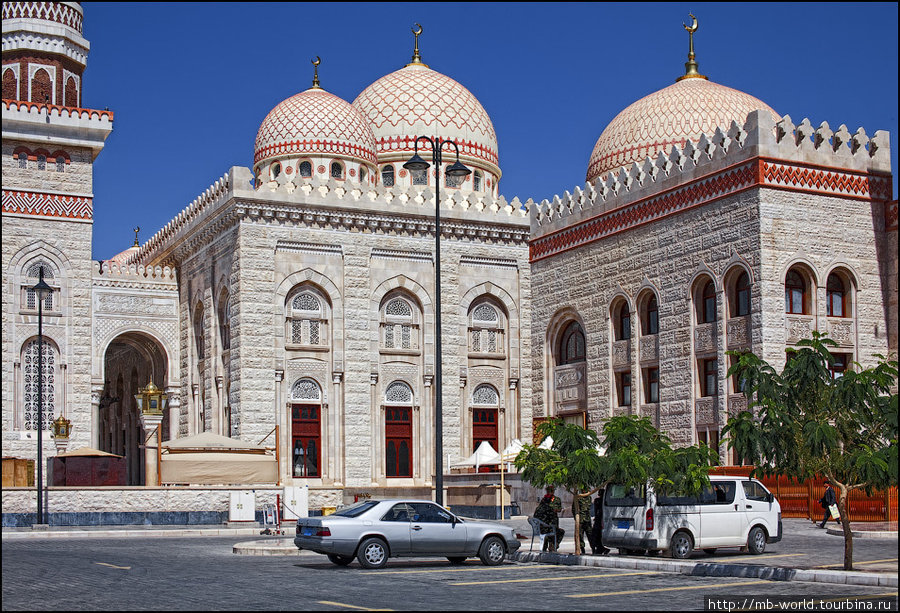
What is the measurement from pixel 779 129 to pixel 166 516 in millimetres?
17893

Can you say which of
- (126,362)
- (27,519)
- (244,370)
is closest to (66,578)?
(27,519)

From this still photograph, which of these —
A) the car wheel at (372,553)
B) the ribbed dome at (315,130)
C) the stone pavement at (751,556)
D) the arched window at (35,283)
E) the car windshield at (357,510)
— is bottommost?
the stone pavement at (751,556)

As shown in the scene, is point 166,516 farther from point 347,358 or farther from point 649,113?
point 649,113

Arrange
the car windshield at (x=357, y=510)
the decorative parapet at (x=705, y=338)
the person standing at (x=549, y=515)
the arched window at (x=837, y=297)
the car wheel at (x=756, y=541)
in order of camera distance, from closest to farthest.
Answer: the car windshield at (x=357, y=510) → the car wheel at (x=756, y=541) → the person standing at (x=549, y=515) → the arched window at (x=837, y=297) → the decorative parapet at (x=705, y=338)

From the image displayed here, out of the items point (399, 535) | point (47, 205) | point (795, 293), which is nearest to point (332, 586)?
point (399, 535)

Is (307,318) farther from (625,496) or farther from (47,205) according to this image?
(625,496)

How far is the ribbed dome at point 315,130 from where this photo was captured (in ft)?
122

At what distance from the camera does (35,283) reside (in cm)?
3512

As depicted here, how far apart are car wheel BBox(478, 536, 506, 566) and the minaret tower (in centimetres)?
2095

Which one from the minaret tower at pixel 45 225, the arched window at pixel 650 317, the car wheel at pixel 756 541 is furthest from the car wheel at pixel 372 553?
the minaret tower at pixel 45 225

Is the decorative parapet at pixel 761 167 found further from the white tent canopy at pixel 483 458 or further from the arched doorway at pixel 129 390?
the arched doorway at pixel 129 390

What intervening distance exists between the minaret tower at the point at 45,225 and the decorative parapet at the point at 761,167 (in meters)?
17.3

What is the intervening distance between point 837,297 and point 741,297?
2441 millimetres

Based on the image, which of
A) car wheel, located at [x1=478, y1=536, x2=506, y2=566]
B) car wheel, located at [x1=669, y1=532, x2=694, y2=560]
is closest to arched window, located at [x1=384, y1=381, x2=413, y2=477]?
car wheel, located at [x1=478, y1=536, x2=506, y2=566]
